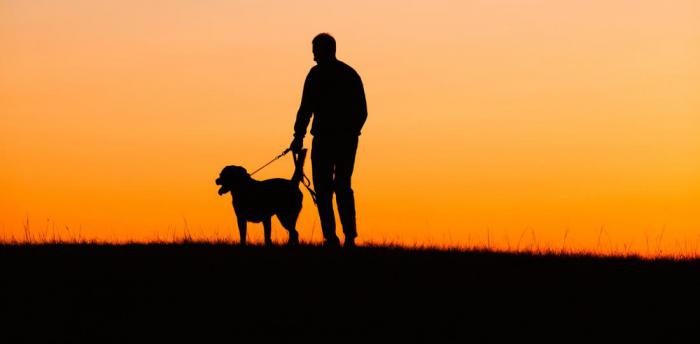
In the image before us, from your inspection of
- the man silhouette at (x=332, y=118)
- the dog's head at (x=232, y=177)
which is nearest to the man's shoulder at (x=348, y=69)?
the man silhouette at (x=332, y=118)

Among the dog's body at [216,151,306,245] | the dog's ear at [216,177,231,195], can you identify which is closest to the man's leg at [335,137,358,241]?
the dog's body at [216,151,306,245]

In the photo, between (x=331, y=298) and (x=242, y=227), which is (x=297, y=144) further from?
(x=331, y=298)

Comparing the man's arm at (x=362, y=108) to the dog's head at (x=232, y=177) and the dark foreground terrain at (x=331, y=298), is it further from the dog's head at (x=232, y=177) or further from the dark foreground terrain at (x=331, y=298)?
the dog's head at (x=232, y=177)

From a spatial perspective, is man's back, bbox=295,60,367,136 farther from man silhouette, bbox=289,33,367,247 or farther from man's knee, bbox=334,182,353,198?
man's knee, bbox=334,182,353,198

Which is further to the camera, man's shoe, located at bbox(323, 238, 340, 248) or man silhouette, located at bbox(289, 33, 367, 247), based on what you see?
man's shoe, located at bbox(323, 238, 340, 248)

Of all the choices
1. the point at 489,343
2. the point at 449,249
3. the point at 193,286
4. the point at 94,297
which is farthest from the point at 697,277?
the point at 94,297

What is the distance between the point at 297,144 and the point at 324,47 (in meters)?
1.33

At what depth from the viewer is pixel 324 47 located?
12.6 metres

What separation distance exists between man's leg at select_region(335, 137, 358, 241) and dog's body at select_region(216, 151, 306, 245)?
1381 millimetres

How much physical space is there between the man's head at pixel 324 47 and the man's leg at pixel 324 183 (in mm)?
1042

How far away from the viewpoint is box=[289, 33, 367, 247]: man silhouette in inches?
496

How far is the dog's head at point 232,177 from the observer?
14539 mm

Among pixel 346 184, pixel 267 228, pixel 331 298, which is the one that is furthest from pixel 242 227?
Answer: pixel 331 298

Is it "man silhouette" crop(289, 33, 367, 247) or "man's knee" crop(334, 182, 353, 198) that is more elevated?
"man silhouette" crop(289, 33, 367, 247)
